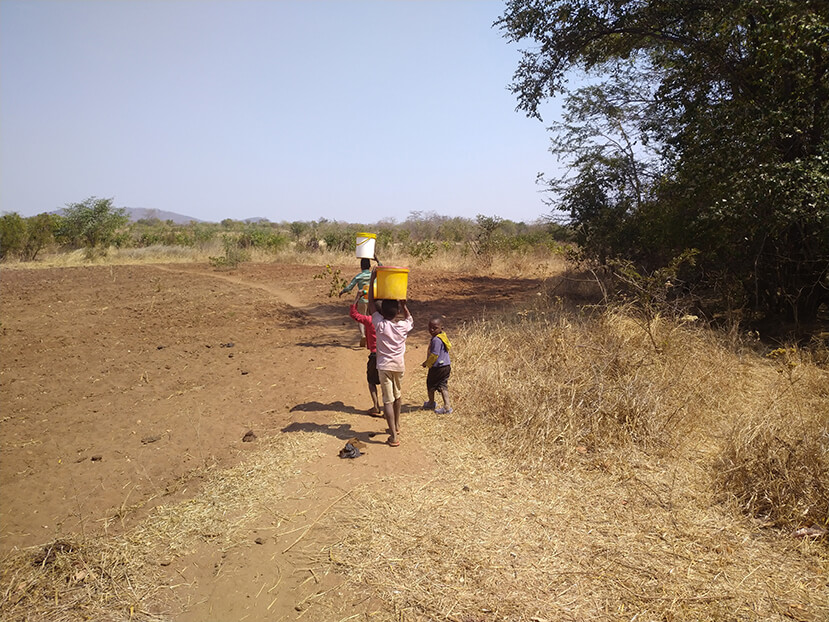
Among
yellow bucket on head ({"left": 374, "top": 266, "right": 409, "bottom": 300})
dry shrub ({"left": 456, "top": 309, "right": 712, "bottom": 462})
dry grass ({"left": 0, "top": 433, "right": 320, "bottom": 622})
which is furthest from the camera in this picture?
dry shrub ({"left": 456, "top": 309, "right": 712, "bottom": 462})

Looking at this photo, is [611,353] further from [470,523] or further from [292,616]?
[292,616]

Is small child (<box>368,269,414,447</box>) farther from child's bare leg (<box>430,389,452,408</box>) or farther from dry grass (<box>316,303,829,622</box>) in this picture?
child's bare leg (<box>430,389,452,408</box>)

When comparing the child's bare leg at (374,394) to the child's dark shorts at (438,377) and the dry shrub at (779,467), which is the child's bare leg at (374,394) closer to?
the child's dark shorts at (438,377)

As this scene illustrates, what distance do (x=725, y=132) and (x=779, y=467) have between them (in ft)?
19.0

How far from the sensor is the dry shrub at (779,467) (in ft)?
12.1

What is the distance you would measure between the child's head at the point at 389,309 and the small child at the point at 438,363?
2.41ft

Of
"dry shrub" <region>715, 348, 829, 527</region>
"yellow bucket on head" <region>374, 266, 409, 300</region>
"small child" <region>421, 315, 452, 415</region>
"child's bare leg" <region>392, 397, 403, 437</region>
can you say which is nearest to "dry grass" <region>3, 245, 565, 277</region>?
"small child" <region>421, 315, 452, 415</region>

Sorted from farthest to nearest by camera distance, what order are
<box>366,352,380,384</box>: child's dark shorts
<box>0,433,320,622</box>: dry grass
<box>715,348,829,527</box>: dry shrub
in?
<box>366,352,380,384</box>: child's dark shorts
<box>715,348,829,527</box>: dry shrub
<box>0,433,320,622</box>: dry grass

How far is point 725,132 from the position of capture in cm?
793

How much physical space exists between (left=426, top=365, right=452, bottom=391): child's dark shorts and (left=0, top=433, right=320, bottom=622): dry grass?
1727 millimetres

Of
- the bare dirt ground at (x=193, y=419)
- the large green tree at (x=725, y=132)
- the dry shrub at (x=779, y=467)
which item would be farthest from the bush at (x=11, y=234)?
the dry shrub at (x=779, y=467)

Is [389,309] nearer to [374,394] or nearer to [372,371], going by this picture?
[372,371]

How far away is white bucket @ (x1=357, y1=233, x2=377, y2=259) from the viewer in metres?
6.49

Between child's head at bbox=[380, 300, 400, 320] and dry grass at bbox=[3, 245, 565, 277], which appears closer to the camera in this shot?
child's head at bbox=[380, 300, 400, 320]
